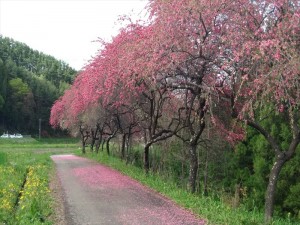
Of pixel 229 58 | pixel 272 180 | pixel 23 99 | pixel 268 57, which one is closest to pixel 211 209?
pixel 272 180

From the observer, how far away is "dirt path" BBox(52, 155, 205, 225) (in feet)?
33.9

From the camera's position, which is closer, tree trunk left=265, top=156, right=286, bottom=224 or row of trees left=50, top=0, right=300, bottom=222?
row of trees left=50, top=0, right=300, bottom=222

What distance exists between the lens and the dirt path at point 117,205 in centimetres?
1034

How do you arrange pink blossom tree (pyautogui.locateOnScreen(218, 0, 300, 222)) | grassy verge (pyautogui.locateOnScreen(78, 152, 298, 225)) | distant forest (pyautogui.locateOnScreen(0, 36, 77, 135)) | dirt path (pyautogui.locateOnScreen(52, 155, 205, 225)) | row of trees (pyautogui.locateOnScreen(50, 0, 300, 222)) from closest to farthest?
pink blossom tree (pyautogui.locateOnScreen(218, 0, 300, 222)), row of trees (pyautogui.locateOnScreen(50, 0, 300, 222)), grassy verge (pyautogui.locateOnScreen(78, 152, 298, 225)), dirt path (pyautogui.locateOnScreen(52, 155, 205, 225)), distant forest (pyautogui.locateOnScreen(0, 36, 77, 135))

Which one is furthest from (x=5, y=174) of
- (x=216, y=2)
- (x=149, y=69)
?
(x=216, y=2)

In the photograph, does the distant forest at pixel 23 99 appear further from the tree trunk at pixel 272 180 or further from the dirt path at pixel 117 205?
the tree trunk at pixel 272 180

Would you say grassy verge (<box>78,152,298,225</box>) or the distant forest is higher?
the distant forest

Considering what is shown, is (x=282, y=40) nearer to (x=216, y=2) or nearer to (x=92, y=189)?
(x=216, y=2)

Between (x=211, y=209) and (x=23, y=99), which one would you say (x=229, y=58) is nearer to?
(x=211, y=209)

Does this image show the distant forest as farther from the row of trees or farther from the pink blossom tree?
the pink blossom tree

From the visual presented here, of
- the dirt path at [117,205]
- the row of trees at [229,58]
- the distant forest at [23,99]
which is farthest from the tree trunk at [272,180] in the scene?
the distant forest at [23,99]

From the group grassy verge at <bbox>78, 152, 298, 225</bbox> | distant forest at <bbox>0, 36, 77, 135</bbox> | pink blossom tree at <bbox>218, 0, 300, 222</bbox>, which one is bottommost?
grassy verge at <bbox>78, 152, 298, 225</bbox>

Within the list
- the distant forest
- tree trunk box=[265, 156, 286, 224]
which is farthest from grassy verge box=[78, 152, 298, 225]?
the distant forest

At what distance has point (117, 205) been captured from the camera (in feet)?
40.3
